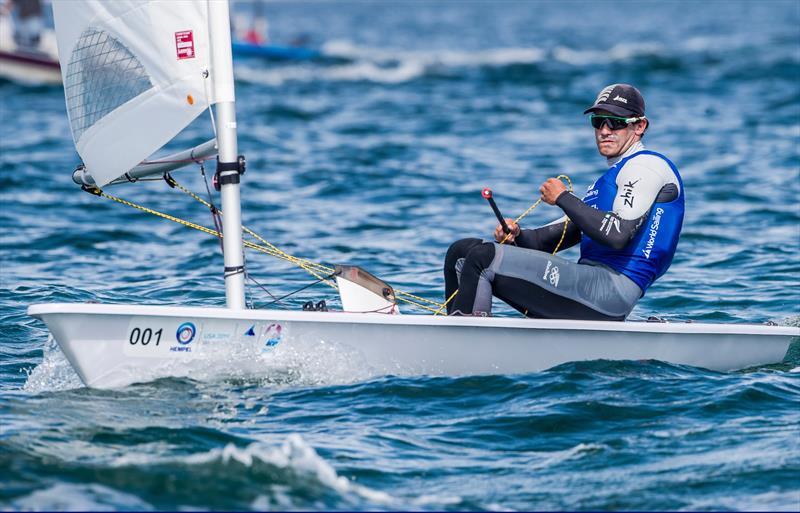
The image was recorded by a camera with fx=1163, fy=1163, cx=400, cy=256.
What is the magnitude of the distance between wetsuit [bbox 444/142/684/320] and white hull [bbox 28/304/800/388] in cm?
16

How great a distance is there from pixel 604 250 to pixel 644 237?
23 cm

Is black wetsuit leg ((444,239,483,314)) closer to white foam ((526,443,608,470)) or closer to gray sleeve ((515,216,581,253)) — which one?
gray sleeve ((515,216,581,253))

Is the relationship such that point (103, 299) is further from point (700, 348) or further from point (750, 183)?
point (750, 183)

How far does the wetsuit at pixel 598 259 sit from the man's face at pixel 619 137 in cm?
4

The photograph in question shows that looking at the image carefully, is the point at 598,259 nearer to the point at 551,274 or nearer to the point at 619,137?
the point at 551,274

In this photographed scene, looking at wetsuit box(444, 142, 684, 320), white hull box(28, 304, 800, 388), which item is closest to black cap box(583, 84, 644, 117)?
wetsuit box(444, 142, 684, 320)

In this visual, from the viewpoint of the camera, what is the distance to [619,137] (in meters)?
6.23

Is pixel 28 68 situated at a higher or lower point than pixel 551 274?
higher

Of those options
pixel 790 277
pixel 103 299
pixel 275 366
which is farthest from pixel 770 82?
pixel 275 366

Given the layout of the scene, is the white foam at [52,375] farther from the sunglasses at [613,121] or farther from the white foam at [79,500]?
the sunglasses at [613,121]

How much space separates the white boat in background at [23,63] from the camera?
26203mm

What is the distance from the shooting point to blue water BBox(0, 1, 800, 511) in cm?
480

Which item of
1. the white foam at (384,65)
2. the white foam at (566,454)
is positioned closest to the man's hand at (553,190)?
the white foam at (566,454)

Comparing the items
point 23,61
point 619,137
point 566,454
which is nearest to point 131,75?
point 619,137
